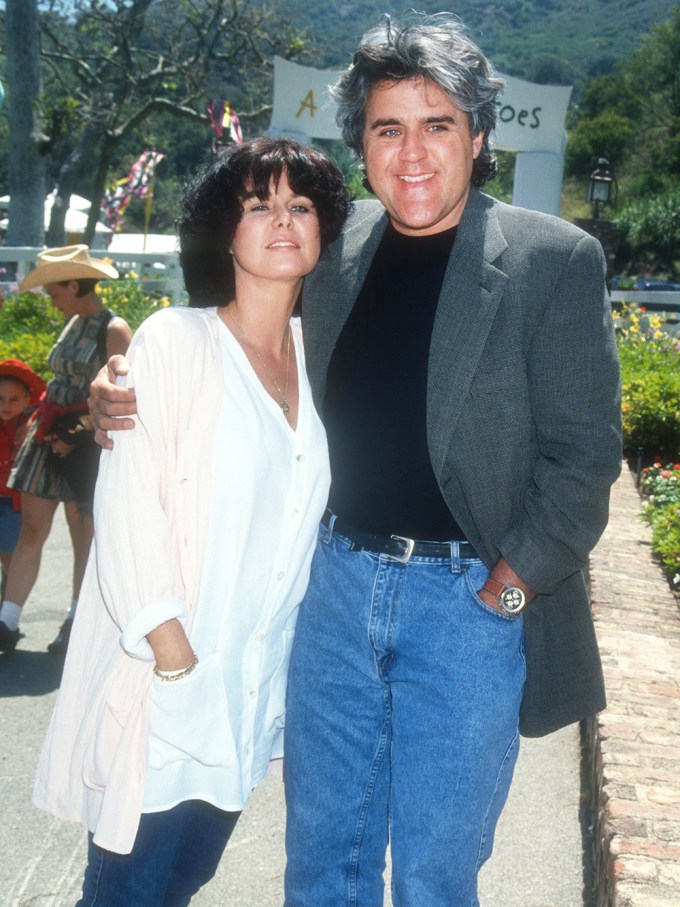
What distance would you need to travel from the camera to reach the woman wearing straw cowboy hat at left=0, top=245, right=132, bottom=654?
483 centimetres

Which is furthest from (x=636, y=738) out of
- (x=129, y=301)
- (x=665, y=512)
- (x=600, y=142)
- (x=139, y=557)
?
(x=600, y=142)

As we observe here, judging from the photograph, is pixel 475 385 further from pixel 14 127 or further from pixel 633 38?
pixel 633 38

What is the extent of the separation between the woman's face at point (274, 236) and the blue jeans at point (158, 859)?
1.10 metres

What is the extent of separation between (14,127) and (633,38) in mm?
145679

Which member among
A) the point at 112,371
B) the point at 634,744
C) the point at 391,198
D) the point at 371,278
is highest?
the point at 391,198

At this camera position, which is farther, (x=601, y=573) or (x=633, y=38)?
(x=633, y=38)

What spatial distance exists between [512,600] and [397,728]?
36cm

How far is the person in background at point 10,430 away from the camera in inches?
203

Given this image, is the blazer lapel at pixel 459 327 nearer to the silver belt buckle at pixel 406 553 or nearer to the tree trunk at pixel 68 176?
the silver belt buckle at pixel 406 553

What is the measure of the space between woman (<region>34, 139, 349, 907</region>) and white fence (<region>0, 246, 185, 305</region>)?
9.97 meters

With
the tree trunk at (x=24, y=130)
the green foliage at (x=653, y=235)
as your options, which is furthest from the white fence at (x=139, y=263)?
the green foliage at (x=653, y=235)

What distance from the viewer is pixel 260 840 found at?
11.4 ft

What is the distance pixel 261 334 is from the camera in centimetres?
235

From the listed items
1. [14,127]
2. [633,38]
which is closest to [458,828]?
[14,127]
